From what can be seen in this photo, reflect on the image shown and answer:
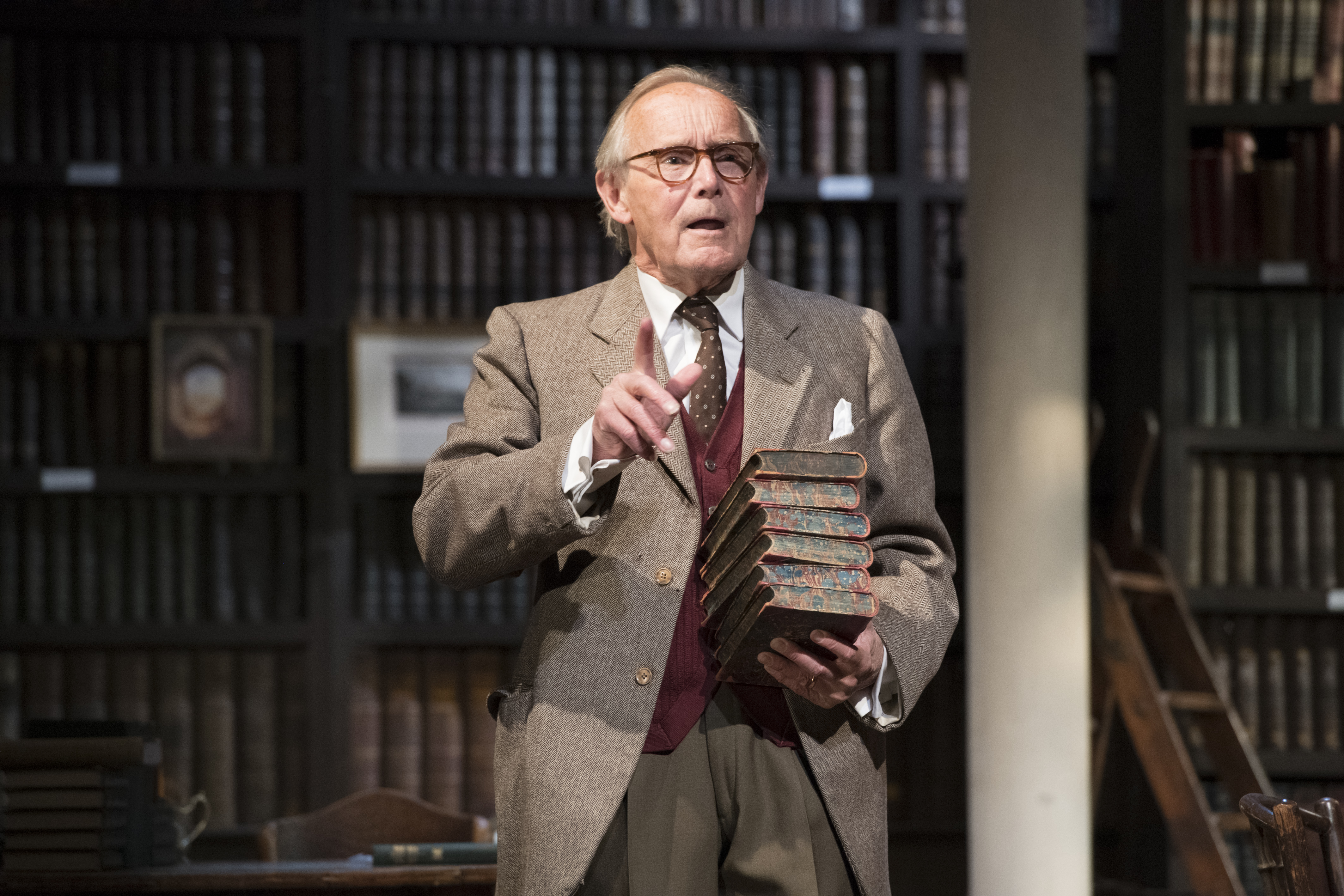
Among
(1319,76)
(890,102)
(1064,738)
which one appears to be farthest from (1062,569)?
(1319,76)

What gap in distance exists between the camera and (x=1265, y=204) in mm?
3621

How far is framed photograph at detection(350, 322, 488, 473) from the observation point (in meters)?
3.57

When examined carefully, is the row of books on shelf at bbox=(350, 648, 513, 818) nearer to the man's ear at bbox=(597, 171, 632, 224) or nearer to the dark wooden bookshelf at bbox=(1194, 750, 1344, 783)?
the dark wooden bookshelf at bbox=(1194, 750, 1344, 783)

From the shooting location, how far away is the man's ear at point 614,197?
4.92 ft

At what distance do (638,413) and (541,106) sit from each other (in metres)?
2.69

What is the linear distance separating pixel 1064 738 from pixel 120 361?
2591 millimetres

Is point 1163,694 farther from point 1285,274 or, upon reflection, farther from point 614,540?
point 614,540

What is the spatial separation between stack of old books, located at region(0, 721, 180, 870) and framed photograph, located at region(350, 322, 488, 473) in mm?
1377

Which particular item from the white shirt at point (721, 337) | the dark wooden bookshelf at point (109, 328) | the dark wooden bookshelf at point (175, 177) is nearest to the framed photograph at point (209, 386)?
the dark wooden bookshelf at point (109, 328)

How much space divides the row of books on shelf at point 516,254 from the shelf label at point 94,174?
0.63 metres

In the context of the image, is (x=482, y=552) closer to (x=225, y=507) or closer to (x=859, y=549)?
(x=859, y=549)

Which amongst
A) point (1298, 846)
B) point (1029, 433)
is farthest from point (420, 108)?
point (1298, 846)

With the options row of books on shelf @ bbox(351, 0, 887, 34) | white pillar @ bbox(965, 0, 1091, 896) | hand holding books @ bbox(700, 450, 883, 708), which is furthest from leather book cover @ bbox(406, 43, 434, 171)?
hand holding books @ bbox(700, 450, 883, 708)

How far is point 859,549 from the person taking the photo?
1.20m
